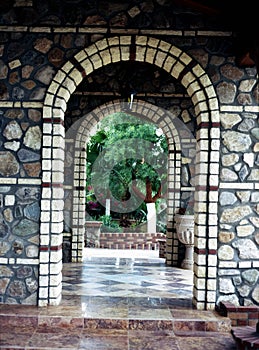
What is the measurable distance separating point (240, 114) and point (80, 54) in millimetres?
1920

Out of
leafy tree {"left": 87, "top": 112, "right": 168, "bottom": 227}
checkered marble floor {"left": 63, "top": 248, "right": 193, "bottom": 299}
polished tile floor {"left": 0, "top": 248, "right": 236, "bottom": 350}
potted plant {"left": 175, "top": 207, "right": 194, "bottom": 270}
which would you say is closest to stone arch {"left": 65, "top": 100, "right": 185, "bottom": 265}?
potted plant {"left": 175, "top": 207, "right": 194, "bottom": 270}

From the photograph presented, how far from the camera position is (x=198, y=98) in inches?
201

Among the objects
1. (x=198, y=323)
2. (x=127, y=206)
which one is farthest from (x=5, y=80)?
(x=127, y=206)

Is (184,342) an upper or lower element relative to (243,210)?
lower

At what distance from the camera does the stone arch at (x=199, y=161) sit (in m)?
5.02

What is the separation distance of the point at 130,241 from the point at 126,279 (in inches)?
218

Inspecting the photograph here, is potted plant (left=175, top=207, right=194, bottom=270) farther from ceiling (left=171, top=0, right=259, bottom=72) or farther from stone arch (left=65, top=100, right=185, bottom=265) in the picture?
ceiling (left=171, top=0, right=259, bottom=72)

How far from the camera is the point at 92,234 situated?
12.0m

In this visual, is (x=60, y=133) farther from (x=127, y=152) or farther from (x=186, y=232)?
(x=127, y=152)

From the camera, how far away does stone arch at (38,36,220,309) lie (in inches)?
197

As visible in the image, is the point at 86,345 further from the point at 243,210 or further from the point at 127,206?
the point at 127,206

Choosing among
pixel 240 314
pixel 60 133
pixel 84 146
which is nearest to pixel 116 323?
pixel 240 314

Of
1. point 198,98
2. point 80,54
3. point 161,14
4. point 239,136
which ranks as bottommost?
point 239,136

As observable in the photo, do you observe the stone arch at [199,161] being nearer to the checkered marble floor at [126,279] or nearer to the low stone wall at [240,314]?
the low stone wall at [240,314]
